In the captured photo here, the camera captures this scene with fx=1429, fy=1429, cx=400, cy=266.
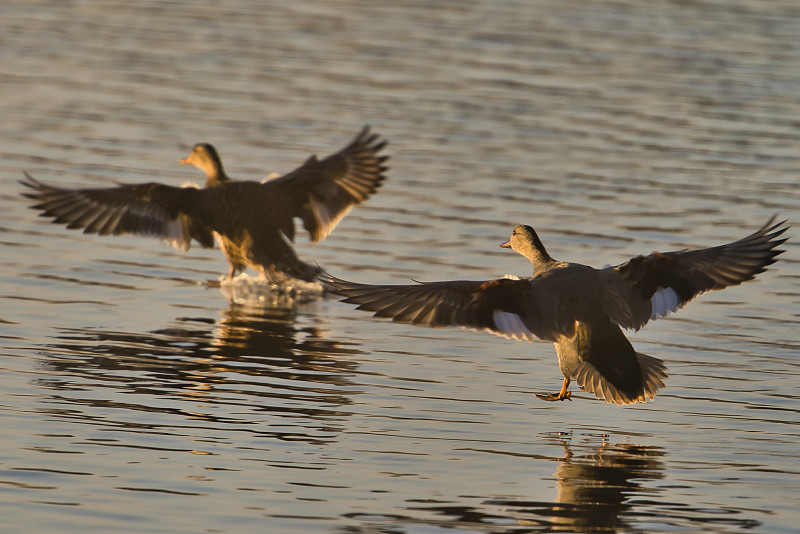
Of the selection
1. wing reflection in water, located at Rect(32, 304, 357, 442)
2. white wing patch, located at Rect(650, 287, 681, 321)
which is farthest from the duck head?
white wing patch, located at Rect(650, 287, 681, 321)

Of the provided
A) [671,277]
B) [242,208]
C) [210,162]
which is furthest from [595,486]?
[210,162]

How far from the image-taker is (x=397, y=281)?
38.4 ft

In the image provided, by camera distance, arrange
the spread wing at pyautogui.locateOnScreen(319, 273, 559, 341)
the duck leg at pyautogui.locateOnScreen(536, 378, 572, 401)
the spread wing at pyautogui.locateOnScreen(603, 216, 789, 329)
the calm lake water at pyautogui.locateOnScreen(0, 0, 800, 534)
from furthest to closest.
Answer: the duck leg at pyautogui.locateOnScreen(536, 378, 572, 401) → the spread wing at pyautogui.locateOnScreen(603, 216, 789, 329) → the spread wing at pyautogui.locateOnScreen(319, 273, 559, 341) → the calm lake water at pyautogui.locateOnScreen(0, 0, 800, 534)

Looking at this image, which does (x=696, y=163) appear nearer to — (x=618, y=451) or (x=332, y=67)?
(x=332, y=67)

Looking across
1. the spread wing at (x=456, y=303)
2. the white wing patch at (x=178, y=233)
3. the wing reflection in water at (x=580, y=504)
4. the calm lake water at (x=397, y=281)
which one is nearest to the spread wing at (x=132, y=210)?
the white wing patch at (x=178, y=233)

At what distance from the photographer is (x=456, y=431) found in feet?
27.3

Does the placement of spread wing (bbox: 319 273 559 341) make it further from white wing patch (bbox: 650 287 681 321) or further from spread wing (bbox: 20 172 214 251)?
spread wing (bbox: 20 172 214 251)

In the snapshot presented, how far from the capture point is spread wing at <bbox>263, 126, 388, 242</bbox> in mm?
12414

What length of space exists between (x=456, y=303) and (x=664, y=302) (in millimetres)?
1361

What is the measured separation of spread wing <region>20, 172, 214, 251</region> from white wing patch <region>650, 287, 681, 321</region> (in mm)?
4616

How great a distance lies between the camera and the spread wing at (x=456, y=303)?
8.27 metres

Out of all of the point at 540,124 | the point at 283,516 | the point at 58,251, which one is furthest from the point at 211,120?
the point at 283,516

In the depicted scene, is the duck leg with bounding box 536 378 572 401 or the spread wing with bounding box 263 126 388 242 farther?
the spread wing with bounding box 263 126 388 242

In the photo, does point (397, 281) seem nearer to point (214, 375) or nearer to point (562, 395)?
point (214, 375)
